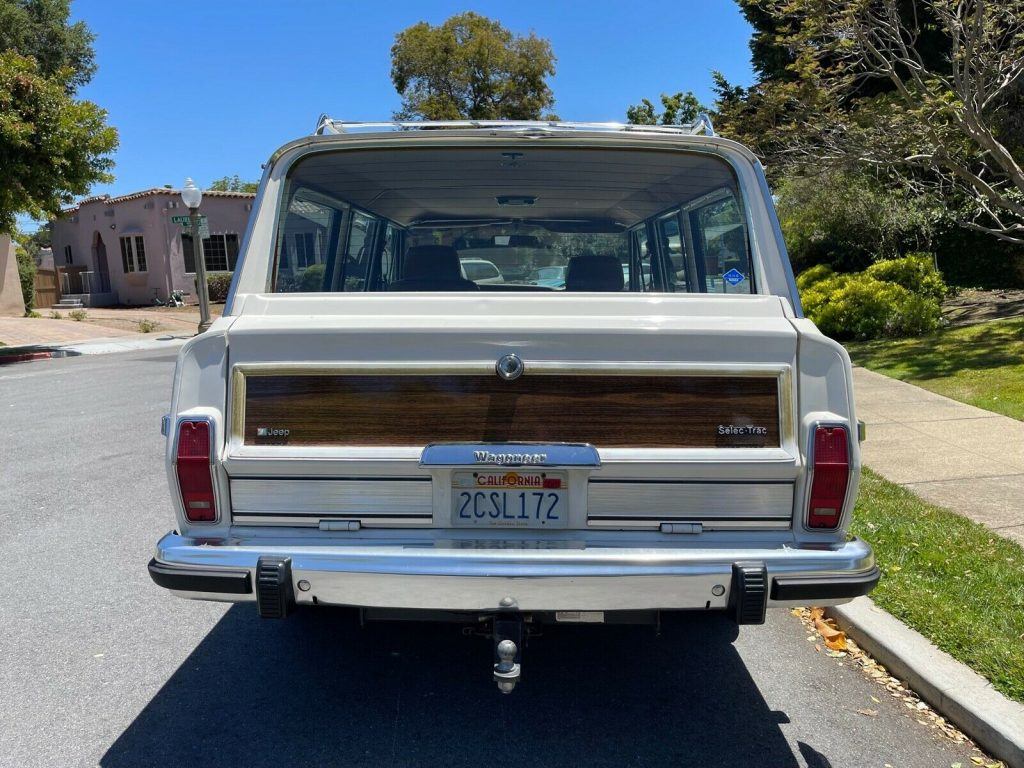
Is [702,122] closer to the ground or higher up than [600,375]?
higher up

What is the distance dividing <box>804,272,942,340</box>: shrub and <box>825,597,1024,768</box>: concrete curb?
10.2 meters

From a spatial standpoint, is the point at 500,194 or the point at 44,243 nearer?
the point at 500,194

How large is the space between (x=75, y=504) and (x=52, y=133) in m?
12.4

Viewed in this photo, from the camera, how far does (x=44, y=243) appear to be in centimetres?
6500

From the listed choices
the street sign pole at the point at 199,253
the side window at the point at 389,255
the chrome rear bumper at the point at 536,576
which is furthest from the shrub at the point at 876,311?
the street sign pole at the point at 199,253

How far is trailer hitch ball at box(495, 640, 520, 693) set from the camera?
2811mm

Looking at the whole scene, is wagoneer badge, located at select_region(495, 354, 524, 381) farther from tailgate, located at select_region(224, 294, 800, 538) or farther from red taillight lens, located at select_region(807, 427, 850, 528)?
red taillight lens, located at select_region(807, 427, 850, 528)

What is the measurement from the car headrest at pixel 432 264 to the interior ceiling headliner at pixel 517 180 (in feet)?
0.69

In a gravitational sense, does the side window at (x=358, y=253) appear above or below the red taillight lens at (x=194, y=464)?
above

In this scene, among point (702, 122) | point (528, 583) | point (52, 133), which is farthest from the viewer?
point (52, 133)

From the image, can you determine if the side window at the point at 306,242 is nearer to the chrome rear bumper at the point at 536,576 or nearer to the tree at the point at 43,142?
the chrome rear bumper at the point at 536,576

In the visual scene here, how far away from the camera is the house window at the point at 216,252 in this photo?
32.7 metres

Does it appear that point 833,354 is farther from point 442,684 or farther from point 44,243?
point 44,243

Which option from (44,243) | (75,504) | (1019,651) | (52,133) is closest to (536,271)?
(1019,651)
